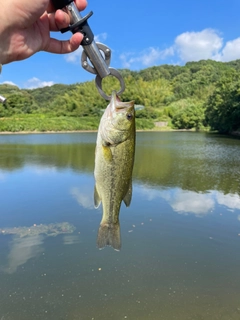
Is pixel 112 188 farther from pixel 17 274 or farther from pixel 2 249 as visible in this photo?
pixel 2 249

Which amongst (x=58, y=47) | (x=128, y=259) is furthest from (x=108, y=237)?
(x=128, y=259)

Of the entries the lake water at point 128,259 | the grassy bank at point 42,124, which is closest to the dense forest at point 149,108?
the grassy bank at point 42,124

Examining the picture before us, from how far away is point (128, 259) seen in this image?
571 cm

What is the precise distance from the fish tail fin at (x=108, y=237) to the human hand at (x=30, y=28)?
1.17 m

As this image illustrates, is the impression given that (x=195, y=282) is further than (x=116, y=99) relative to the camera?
Yes

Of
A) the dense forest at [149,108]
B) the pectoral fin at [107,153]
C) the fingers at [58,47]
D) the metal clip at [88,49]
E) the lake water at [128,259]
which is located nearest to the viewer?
the metal clip at [88,49]

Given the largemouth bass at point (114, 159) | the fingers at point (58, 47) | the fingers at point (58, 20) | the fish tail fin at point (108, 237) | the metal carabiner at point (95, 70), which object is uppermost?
the fingers at point (58, 20)

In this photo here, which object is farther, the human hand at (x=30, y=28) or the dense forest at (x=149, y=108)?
the dense forest at (x=149, y=108)

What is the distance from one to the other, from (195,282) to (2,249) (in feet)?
11.3

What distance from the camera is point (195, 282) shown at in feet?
16.6

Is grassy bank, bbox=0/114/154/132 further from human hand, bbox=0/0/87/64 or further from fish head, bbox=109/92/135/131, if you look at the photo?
fish head, bbox=109/92/135/131

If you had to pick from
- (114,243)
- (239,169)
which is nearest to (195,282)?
(114,243)

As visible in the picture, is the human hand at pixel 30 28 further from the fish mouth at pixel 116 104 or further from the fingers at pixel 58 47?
the fish mouth at pixel 116 104

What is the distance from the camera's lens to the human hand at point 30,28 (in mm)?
1810
